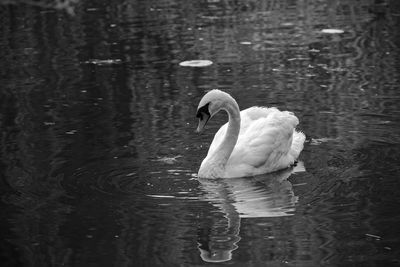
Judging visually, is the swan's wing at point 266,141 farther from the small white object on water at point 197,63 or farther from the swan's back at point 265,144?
the small white object on water at point 197,63

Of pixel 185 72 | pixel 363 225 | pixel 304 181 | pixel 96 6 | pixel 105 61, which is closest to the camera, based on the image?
pixel 363 225

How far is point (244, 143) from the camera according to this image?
10.1 metres

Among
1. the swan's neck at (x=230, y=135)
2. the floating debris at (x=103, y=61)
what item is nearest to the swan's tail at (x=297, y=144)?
the swan's neck at (x=230, y=135)

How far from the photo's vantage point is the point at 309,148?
34.2 feet

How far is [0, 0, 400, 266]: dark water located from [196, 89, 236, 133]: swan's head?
525mm

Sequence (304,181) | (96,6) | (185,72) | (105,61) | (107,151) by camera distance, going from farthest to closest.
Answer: (96,6) < (105,61) < (185,72) < (107,151) < (304,181)

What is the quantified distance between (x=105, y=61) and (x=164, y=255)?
26.1 feet

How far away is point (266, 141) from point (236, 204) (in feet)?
4.94

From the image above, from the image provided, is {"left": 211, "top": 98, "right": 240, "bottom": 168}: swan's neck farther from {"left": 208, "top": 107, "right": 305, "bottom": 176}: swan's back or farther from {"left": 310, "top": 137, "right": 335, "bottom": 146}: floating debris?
{"left": 310, "top": 137, "right": 335, "bottom": 146}: floating debris

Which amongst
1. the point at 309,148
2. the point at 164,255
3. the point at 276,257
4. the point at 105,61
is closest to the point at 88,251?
the point at 164,255

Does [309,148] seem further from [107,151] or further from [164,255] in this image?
[164,255]

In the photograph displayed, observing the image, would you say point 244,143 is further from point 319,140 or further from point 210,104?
point 319,140

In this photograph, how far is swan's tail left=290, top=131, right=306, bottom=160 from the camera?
33.3 ft

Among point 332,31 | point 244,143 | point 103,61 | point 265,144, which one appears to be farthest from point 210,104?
point 332,31
